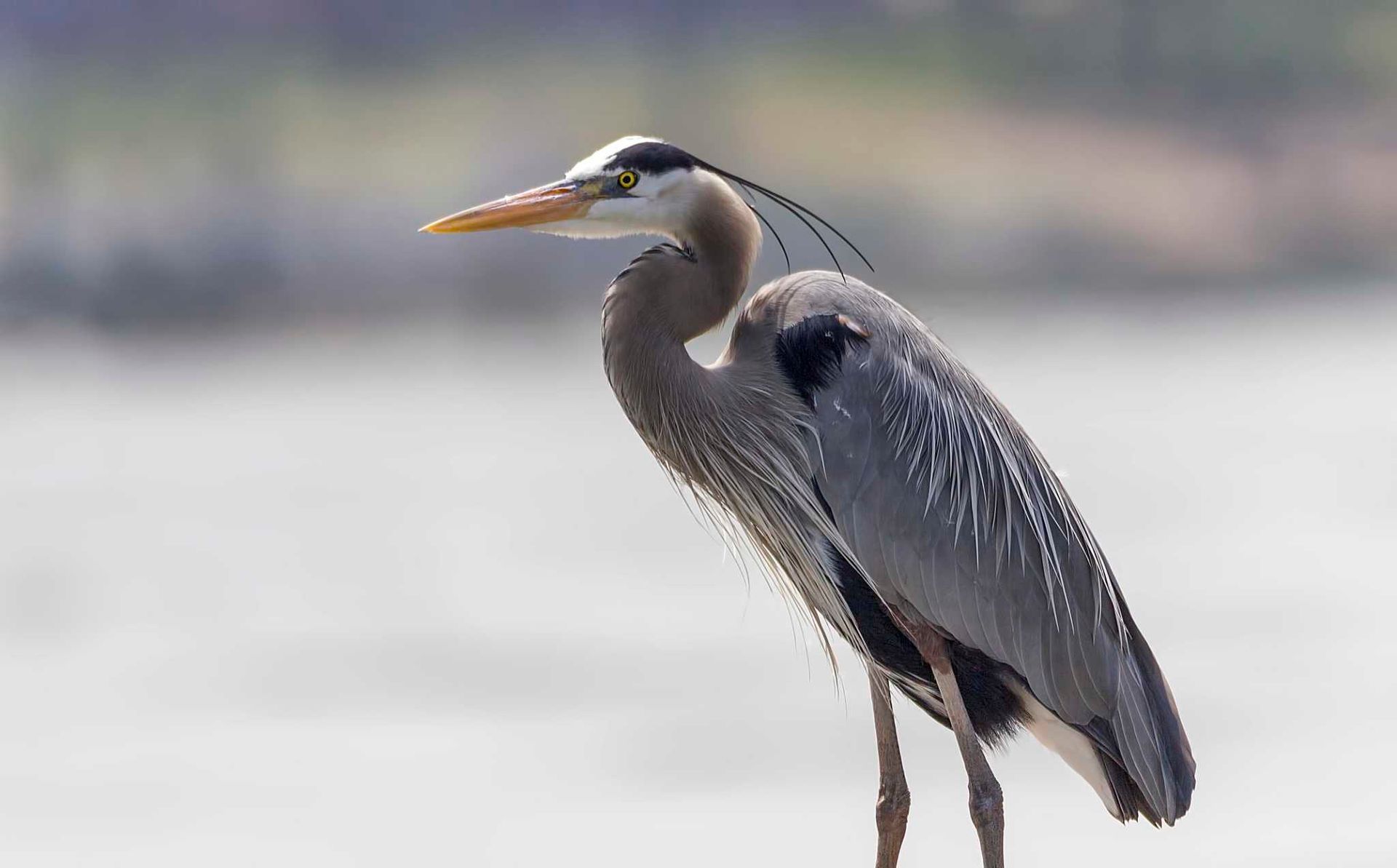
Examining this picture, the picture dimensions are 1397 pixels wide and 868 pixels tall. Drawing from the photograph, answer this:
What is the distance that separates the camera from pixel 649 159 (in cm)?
344

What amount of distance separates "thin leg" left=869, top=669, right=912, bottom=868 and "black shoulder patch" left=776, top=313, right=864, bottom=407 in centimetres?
62

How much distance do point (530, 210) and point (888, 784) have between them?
134 centimetres

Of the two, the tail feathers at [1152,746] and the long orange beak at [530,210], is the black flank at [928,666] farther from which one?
the long orange beak at [530,210]

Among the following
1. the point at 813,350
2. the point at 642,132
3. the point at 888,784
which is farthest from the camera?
the point at 642,132

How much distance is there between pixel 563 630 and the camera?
28.8 ft

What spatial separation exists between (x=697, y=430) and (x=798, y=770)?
3.64 m

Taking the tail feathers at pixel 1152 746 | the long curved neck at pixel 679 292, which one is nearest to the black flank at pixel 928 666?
the tail feathers at pixel 1152 746

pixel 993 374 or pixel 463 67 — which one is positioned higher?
pixel 463 67

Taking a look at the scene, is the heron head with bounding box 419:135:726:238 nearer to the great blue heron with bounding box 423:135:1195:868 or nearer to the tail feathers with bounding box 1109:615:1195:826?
the great blue heron with bounding box 423:135:1195:868

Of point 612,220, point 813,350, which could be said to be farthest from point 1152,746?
point 612,220

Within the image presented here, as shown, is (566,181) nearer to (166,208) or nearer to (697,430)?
(697,430)

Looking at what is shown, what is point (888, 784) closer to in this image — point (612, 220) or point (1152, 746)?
point (1152, 746)

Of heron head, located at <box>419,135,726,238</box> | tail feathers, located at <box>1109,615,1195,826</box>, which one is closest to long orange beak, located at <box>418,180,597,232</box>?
heron head, located at <box>419,135,726,238</box>

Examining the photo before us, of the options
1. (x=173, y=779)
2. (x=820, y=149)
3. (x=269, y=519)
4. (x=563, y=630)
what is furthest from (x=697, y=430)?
(x=820, y=149)
